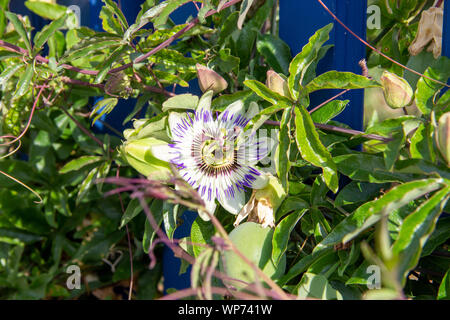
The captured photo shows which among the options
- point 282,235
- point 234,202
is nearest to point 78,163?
point 234,202

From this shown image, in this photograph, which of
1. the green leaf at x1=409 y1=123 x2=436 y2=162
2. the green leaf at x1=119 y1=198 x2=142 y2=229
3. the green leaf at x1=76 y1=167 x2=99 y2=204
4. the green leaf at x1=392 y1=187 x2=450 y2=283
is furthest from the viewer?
the green leaf at x1=76 y1=167 x2=99 y2=204

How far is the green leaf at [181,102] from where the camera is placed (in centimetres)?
81

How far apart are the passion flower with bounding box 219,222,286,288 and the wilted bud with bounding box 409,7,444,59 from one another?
0.43 metres

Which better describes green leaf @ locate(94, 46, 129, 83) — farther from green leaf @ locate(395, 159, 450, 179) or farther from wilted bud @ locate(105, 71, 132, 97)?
green leaf @ locate(395, 159, 450, 179)

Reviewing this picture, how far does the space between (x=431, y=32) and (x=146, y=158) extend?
557 mm

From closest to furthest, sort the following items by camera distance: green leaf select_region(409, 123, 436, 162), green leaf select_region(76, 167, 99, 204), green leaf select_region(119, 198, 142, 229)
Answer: green leaf select_region(409, 123, 436, 162), green leaf select_region(119, 198, 142, 229), green leaf select_region(76, 167, 99, 204)

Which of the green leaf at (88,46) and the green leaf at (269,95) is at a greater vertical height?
the green leaf at (88,46)

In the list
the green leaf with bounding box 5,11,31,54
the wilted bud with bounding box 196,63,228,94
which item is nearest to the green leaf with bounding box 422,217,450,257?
the wilted bud with bounding box 196,63,228,94

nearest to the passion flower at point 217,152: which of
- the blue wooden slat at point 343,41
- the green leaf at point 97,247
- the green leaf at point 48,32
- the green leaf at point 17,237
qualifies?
the blue wooden slat at point 343,41

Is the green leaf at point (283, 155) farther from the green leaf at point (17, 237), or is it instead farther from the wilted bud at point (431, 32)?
the green leaf at point (17, 237)

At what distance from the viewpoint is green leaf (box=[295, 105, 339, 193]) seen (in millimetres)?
704

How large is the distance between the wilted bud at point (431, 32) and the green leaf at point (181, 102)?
16.5 inches

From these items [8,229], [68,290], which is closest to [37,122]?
[8,229]
